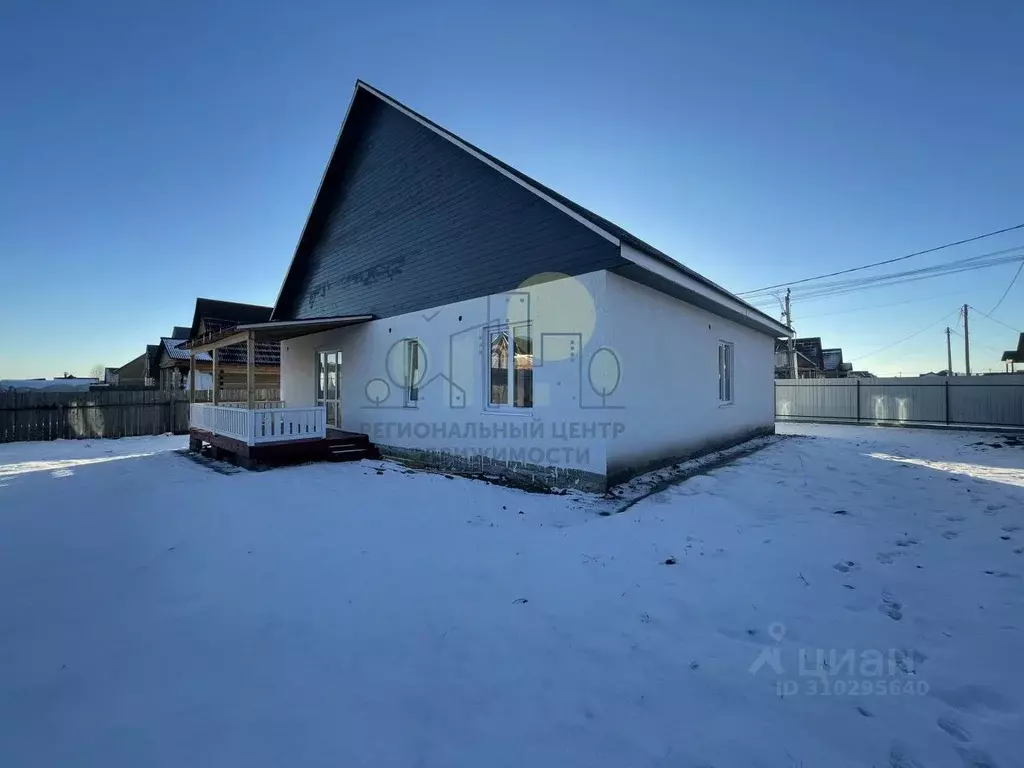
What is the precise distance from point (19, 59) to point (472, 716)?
14542mm

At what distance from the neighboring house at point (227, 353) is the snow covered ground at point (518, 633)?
11917mm

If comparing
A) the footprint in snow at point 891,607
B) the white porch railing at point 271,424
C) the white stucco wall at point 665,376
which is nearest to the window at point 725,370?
the white stucco wall at point 665,376

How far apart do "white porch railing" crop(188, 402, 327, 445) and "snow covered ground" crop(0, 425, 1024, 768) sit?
3.19m

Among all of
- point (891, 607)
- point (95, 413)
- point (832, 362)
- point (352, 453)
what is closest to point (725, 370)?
point (891, 607)

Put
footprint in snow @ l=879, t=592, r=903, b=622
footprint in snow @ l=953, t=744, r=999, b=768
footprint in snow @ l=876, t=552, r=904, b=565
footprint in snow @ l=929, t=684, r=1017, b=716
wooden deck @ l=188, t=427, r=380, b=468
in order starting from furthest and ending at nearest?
wooden deck @ l=188, t=427, r=380, b=468 < footprint in snow @ l=876, t=552, r=904, b=565 < footprint in snow @ l=879, t=592, r=903, b=622 < footprint in snow @ l=929, t=684, r=1017, b=716 < footprint in snow @ l=953, t=744, r=999, b=768

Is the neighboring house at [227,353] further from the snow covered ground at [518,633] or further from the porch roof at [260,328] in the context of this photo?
the snow covered ground at [518,633]

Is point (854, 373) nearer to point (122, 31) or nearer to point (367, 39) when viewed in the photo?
point (367, 39)

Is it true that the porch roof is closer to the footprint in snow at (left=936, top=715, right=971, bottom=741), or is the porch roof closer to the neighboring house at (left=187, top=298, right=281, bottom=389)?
the neighboring house at (left=187, top=298, right=281, bottom=389)

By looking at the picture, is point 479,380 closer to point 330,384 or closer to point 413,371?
point 413,371

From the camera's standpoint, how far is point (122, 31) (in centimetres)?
886

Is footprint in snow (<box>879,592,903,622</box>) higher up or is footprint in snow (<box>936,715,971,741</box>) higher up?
footprint in snow (<box>936,715,971,741</box>)

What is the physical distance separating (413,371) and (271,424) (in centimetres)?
335

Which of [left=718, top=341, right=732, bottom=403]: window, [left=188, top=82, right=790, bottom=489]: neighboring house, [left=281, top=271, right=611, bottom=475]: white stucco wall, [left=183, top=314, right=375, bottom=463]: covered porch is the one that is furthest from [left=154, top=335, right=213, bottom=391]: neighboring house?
[left=718, top=341, right=732, bottom=403]: window

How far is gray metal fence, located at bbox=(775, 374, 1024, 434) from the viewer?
50.5 ft
